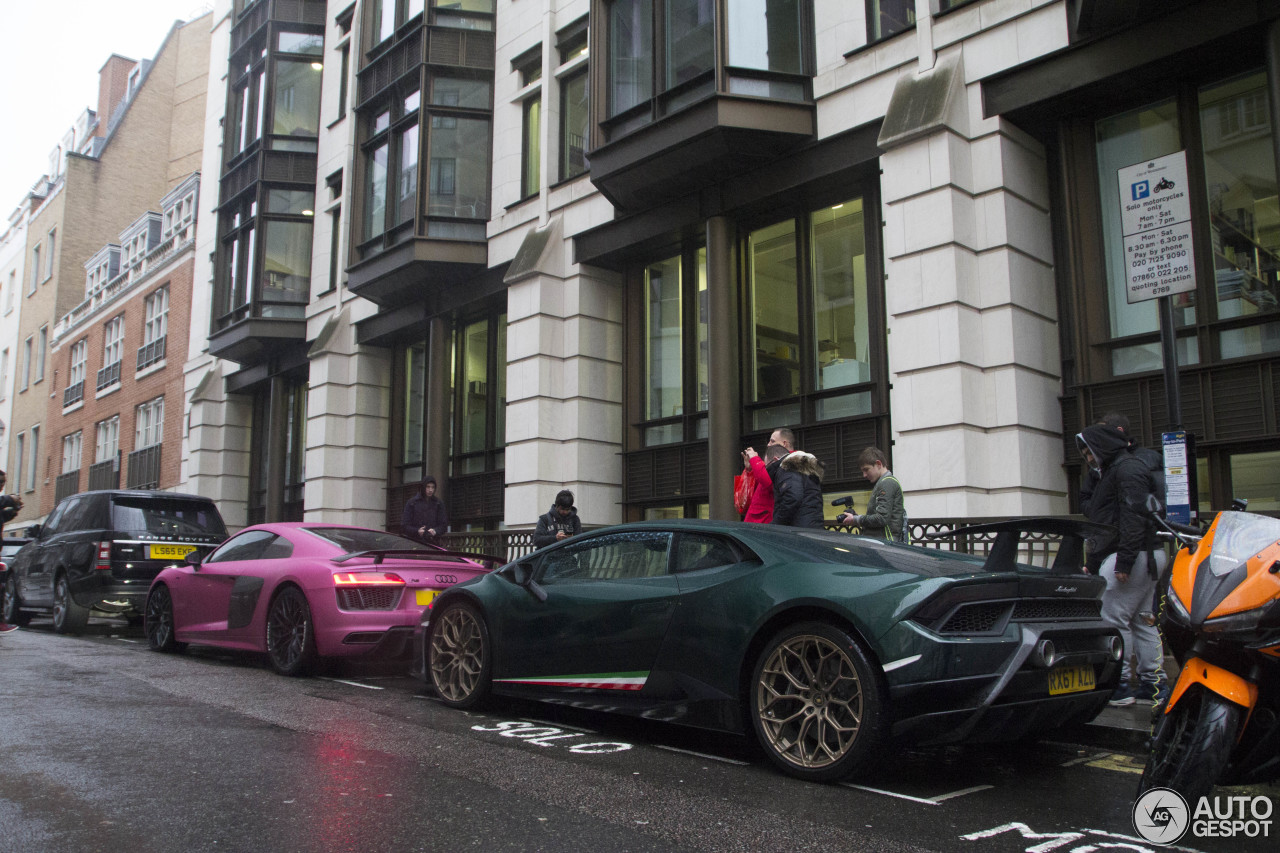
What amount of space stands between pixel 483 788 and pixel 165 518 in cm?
1007

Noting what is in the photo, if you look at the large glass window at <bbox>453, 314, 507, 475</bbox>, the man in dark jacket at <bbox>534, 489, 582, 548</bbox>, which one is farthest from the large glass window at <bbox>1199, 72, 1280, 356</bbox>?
the large glass window at <bbox>453, 314, 507, 475</bbox>

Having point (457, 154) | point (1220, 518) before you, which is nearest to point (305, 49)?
point (457, 154)

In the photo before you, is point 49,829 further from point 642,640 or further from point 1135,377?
point 1135,377

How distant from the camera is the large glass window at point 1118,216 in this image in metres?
10.0

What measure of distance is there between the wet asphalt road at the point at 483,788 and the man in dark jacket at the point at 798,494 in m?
2.30

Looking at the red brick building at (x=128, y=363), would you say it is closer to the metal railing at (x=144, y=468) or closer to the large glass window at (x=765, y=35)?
the metal railing at (x=144, y=468)

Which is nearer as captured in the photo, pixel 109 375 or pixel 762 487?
pixel 762 487

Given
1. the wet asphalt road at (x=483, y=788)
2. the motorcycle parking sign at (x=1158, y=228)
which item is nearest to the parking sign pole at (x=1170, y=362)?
the motorcycle parking sign at (x=1158, y=228)

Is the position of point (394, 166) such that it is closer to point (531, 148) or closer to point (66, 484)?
point (531, 148)

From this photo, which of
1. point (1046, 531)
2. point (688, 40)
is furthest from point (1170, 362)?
point (688, 40)

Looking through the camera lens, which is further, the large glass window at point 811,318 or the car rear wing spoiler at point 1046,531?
the large glass window at point 811,318

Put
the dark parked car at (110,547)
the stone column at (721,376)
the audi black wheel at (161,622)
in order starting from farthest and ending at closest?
the stone column at (721,376)
the dark parked car at (110,547)
the audi black wheel at (161,622)

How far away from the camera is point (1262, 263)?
31.1ft

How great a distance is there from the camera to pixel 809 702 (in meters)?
4.75
